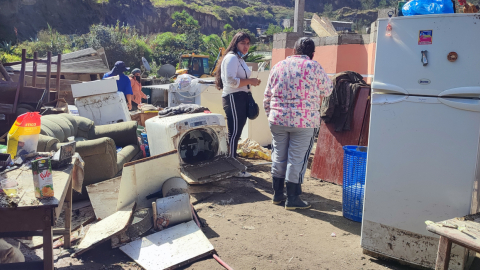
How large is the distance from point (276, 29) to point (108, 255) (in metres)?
45.9

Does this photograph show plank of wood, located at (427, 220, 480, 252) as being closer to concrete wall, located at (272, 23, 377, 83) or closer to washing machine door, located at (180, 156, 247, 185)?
washing machine door, located at (180, 156, 247, 185)

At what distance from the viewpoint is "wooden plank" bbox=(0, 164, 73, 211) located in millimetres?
2066

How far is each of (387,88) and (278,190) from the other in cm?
169

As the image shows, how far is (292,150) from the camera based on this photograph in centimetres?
365

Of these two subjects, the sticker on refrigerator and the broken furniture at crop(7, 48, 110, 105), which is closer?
the sticker on refrigerator

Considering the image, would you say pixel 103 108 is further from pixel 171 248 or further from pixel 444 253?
pixel 444 253

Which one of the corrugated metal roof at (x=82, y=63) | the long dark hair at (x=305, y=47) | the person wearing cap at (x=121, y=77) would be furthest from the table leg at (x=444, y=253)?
the corrugated metal roof at (x=82, y=63)

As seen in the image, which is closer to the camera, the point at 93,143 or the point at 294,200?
the point at 294,200

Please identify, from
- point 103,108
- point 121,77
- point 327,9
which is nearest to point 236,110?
point 103,108

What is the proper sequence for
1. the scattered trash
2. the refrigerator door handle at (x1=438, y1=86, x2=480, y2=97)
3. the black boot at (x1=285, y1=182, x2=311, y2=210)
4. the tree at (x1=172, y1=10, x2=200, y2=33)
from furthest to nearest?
the tree at (x1=172, y1=10, x2=200, y2=33)
the scattered trash
the black boot at (x1=285, y1=182, x2=311, y2=210)
the refrigerator door handle at (x1=438, y1=86, x2=480, y2=97)

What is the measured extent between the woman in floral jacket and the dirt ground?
0.32m

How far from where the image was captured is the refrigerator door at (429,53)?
7.58 ft

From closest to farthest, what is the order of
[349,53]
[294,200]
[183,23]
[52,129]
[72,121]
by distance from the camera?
[294,200] < [52,129] < [72,121] < [349,53] < [183,23]

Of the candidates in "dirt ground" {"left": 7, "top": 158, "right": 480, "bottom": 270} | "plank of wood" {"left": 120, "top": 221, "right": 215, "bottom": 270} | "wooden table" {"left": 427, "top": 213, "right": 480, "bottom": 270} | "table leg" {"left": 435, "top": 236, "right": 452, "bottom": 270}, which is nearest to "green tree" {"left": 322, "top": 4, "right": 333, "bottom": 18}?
"dirt ground" {"left": 7, "top": 158, "right": 480, "bottom": 270}
